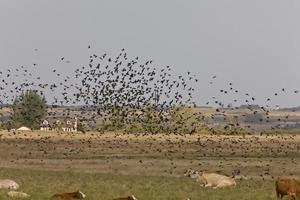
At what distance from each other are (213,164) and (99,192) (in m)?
22.4

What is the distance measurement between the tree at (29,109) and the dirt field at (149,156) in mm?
51471

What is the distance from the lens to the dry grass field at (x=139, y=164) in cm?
3116

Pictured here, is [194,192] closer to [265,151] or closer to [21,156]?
[21,156]

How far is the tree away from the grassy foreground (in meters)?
92.1

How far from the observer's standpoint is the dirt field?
46.8 m

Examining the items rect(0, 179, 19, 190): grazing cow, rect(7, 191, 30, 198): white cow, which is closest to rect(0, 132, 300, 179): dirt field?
rect(0, 179, 19, 190): grazing cow

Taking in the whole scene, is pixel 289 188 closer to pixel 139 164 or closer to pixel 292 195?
pixel 292 195

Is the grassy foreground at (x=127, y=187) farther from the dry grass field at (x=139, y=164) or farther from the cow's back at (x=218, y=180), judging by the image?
the cow's back at (x=218, y=180)

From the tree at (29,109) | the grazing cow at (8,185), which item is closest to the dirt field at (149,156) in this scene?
the grazing cow at (8,185)

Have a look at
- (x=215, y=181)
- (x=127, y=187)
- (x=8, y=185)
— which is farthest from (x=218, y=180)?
(x=8, y=185)

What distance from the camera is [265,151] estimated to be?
215 feet

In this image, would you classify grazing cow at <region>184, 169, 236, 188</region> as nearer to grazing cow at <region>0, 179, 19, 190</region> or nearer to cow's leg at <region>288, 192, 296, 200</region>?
cow's leg at <region>288, 192, 296, 200</region>

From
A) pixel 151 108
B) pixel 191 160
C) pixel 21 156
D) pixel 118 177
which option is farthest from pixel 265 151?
pixel 151 108

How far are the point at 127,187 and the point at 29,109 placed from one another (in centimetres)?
10360
